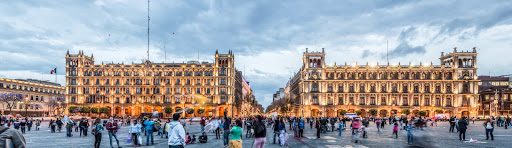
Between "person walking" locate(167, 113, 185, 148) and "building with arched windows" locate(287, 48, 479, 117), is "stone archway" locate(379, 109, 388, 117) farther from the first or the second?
"person walking" locate(167, 113, 185, 148)

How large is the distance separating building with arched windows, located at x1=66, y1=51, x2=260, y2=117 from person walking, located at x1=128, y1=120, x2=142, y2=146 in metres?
78.5

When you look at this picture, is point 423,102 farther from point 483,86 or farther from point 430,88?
point 483,86

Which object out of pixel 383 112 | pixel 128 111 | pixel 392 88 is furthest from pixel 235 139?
pixel 128 111

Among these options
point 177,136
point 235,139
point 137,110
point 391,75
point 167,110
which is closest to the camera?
point 177,136

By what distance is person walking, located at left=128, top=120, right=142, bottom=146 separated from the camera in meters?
20.2

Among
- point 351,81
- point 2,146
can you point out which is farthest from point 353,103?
point 2,146

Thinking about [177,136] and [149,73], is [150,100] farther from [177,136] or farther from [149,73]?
[177,136]

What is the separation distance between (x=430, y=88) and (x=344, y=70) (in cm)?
2110

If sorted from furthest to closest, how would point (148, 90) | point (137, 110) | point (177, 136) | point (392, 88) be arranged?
1. point (137, 110)
2. point (148, 90)
3. point (392, 88)
4. point (177, 136)

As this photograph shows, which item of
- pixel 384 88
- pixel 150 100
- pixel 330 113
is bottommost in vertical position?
pixel 330 113

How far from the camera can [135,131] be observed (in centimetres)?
2036

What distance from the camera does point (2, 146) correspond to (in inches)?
223

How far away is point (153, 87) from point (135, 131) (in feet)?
274

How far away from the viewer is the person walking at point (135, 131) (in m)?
20.2
